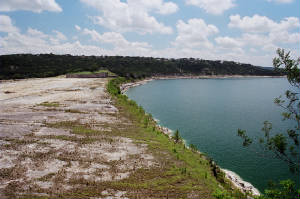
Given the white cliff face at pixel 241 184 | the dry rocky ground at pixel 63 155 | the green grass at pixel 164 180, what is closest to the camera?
the green grass at pixel 164 180

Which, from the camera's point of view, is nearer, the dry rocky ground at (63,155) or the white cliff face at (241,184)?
the dry rocky ground at (63,155)

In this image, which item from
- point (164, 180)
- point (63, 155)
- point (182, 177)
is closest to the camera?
point (164, 180)

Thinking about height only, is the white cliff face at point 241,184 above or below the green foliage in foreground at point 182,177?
below

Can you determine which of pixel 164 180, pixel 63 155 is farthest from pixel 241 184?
pixel 63 155

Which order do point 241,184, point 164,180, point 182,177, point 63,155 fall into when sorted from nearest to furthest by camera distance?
point 164,180 < point 182,177 < point 241,184 < point 63,155

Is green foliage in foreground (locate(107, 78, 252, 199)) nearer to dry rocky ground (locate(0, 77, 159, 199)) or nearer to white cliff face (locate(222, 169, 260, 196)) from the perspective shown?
white cliff face (locate(222, 169, 260, 196))

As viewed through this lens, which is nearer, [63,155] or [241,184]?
[241,184]

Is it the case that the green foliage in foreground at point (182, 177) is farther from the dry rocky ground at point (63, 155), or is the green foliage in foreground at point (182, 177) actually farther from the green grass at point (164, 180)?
the dry rocky ground at point (63, 155)

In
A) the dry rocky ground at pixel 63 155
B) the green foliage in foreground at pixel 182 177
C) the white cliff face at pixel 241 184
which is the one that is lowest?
the white cliff face at pixel 241 184

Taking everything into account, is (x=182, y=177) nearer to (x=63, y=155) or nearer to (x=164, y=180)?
(x=164, y=180)

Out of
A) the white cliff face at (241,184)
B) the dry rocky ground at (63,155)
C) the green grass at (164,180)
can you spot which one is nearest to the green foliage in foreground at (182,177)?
the green grass at (164,180)

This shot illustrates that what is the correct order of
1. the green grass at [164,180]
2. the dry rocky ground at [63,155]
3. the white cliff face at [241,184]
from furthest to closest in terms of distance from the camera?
the white cliff face at [241,184] → the dry rocky ground at [63,155] → the green grass at [164,180]

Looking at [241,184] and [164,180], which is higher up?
[164,180]

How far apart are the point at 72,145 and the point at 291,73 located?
20.8 metres
